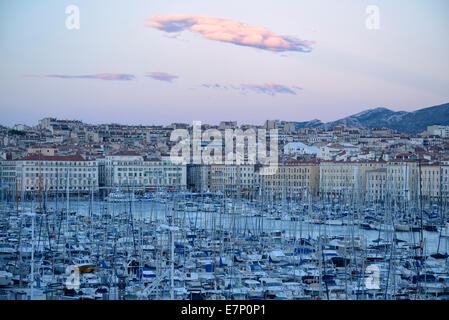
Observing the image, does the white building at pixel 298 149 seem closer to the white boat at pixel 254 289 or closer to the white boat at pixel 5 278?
the white boat at pixel 254 289

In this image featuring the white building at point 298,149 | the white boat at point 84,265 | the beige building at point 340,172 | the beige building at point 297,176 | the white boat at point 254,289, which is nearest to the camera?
the white boat at point 254,289

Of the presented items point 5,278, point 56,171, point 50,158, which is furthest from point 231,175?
point 5,278

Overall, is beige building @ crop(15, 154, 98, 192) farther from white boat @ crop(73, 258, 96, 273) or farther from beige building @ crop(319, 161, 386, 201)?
white boat @ crop(73, 258, 96, 273)

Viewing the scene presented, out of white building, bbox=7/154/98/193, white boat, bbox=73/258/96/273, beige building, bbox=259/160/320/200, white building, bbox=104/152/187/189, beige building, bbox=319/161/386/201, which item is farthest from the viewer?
white building, bbox=104/152/187/189

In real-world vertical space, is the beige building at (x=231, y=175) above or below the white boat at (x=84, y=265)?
above

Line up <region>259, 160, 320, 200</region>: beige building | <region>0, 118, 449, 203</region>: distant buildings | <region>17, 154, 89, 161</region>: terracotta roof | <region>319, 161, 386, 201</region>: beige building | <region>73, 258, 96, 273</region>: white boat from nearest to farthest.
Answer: <region>73, 258, 96, 273</region>: white boat
<region>0, 118, 449, 203</region>: distant buildings
<region>319, 161, 386, 201</region>: beige building
<region>17, 154, 89, 161</region>: terracotta roof
<region>259, 160, 320, 200</region>: beige building

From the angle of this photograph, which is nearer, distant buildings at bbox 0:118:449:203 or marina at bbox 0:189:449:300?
marina at bbox 0:189:449:300

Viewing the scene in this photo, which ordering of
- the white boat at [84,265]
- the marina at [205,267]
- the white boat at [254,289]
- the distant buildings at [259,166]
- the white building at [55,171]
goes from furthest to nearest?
1. the white building at [55,171]
2. the distant buildings at [259,166]
3. the white boat at [84,265]
4. the white boat at [254,289]
5. the marina at [205,267]

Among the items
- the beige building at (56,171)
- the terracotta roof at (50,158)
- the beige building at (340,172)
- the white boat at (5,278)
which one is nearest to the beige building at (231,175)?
the beige building at (340,172)

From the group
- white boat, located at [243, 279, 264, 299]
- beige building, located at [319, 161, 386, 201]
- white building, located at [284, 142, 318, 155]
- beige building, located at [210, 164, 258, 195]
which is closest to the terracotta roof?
beige building, located at [210, 164, 258, 195]

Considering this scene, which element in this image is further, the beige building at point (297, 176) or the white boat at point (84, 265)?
the beige building at point (297, 176)

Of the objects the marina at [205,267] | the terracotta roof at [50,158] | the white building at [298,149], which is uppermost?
the white building at [298,149]
